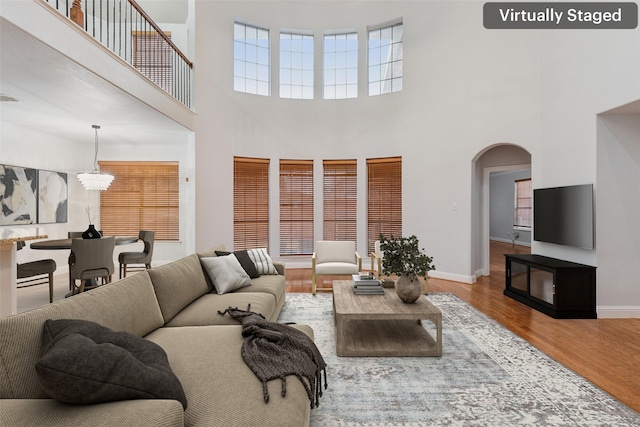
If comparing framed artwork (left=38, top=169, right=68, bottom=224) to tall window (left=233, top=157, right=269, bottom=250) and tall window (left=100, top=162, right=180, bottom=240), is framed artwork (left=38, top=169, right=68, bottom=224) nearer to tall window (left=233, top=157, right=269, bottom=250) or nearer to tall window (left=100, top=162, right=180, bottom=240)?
tall window (left=100, top=162, right=180, bottom=240)

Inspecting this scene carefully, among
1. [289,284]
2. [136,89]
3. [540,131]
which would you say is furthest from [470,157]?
[136,89]

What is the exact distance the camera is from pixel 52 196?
6.04 metres

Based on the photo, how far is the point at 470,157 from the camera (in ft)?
18.5

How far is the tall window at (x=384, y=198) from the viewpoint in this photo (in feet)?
22.0

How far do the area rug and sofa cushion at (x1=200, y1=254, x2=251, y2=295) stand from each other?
1001 millimetres

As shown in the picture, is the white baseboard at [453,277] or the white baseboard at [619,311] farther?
the white baseboard at [453,277]

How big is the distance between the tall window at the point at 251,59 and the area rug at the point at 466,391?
18.0 ft

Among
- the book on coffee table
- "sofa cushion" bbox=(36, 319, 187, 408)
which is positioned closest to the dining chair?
"sofa cushion" bbox=(36, 319, 187, 408)

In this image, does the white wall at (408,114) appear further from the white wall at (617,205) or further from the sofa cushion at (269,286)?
the sofa cushion at (269,286)

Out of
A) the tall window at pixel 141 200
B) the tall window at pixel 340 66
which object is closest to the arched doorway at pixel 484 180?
the tall window at pixel 340 66

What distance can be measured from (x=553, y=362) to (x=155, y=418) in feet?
9.94

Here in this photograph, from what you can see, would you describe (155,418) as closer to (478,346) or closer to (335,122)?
(478,346)

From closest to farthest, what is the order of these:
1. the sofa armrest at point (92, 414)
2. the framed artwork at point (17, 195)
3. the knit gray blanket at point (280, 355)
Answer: the sofa armrest at point (92, 414), the knit gray blanket at point (280, 355), the framed artwork at point (17, 195)

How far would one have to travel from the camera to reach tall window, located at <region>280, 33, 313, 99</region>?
7004 millimetres
